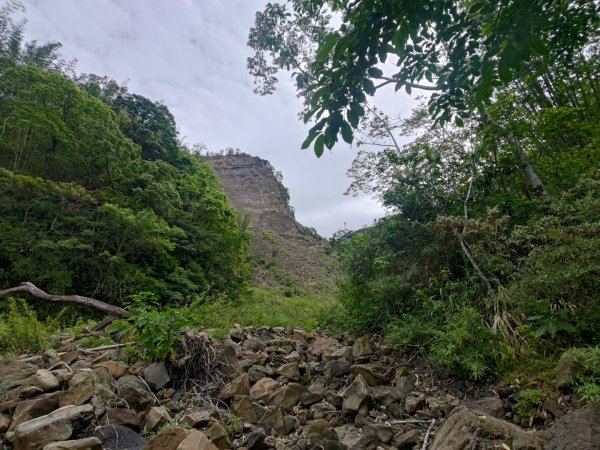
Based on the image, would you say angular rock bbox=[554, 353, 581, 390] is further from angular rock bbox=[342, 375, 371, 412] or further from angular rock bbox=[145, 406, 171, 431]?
angular rock bbox=[145, 406, 171, 431]

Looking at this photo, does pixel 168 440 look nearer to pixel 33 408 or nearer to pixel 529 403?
pixel 33 408

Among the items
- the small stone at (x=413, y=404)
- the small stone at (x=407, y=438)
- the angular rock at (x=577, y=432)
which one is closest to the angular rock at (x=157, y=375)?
the small stone at (x=407, y=438)

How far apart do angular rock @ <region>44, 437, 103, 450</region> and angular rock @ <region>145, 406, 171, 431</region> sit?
53 cm

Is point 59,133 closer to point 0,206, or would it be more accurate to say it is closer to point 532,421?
point 0,206

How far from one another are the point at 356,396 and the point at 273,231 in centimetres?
3237

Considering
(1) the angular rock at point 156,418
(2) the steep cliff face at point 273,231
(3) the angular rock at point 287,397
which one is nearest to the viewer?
(1) the angular rock at point 156,418

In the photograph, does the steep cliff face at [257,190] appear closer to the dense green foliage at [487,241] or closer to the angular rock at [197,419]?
the dense green foliage at [487,241]

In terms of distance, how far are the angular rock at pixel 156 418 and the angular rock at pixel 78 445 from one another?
53cm

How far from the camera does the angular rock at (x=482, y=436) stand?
179 centimetres

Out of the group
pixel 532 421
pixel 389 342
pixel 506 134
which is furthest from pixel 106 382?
pixel 506 134

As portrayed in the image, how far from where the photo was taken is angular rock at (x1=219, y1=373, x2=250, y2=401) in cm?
299

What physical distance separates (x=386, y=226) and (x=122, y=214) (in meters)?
7.70

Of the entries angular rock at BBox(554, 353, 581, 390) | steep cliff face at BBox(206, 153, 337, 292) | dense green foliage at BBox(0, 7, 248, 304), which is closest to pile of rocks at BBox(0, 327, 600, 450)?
angular rock at BBox(554, 353, 581, 390)

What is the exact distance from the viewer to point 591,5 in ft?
8.80
